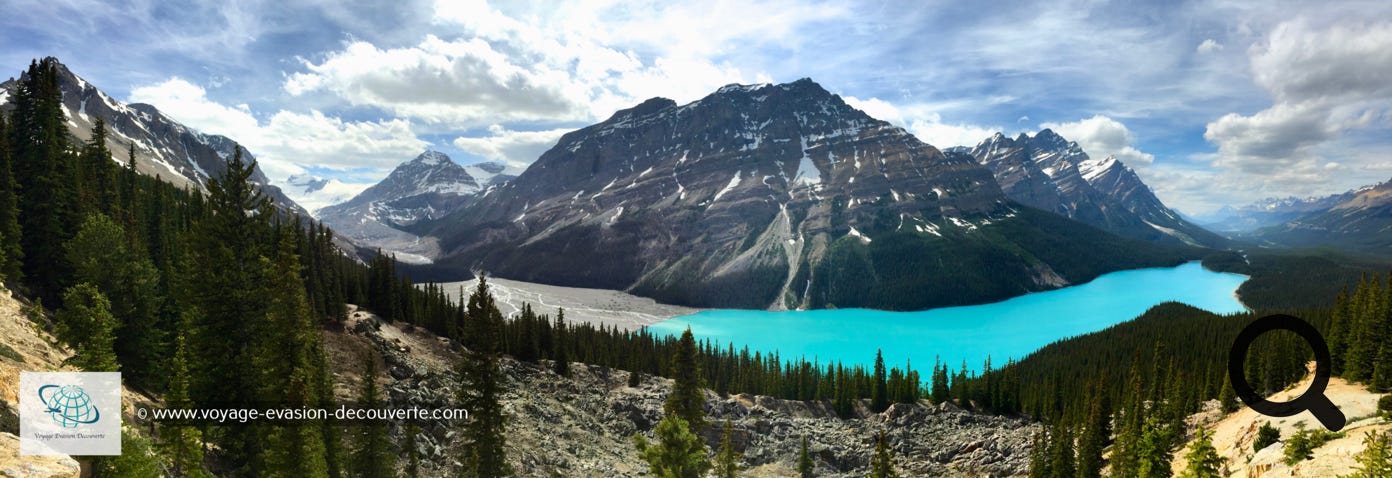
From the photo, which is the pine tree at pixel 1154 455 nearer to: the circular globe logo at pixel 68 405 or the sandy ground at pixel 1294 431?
the sandy ground at pixel 1294 431

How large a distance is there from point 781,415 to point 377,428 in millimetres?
59572

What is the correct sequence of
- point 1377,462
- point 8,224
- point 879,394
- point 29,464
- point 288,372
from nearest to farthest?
point 29,464
point 1377,462
point 288,372
point 8,224
point 879,394

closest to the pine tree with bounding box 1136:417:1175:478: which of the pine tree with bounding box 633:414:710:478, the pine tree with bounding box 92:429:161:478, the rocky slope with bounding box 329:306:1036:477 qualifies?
the rocky slope with bounding box 329:306:1036:477

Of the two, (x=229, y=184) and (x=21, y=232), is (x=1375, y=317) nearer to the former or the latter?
(x=229, y=184)

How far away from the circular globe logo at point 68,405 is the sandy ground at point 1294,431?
3481 centimetres

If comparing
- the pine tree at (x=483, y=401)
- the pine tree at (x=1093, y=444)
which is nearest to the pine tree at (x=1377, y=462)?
the pine tree at (x=483, y=401)

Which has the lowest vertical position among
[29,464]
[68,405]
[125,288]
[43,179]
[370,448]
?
[370,448]

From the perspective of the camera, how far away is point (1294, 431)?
36.1 m

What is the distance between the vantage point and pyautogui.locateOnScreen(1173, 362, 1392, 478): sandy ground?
24.8 m

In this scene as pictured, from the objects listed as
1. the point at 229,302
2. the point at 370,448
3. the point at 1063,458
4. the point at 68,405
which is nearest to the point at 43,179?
the point at 229,302

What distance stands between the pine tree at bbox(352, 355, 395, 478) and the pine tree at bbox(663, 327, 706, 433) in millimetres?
16768

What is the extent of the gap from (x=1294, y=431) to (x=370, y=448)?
52.5 meters

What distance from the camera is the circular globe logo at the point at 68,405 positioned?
20.6m

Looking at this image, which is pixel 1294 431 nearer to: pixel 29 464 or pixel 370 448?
pixel 370 448
